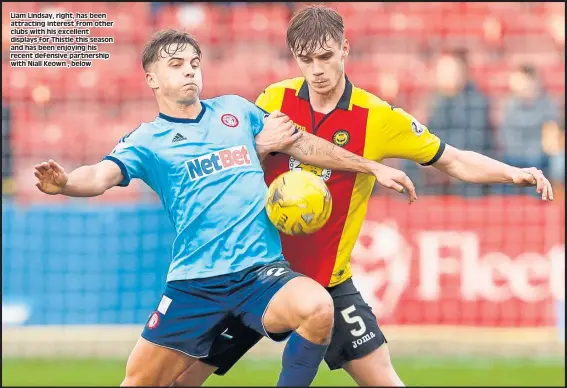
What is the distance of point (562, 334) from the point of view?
11.3 m

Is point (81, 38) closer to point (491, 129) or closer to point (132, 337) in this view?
point (132, 337)

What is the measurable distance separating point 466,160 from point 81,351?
20.0 ft

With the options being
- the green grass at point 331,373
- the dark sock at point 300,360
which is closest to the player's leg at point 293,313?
the dark sock at point 300,360

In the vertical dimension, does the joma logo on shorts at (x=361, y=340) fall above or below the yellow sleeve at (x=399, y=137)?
below

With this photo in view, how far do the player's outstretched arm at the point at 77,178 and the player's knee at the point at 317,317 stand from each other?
116 centimetres

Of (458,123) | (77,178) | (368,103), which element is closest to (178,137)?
(77,178)

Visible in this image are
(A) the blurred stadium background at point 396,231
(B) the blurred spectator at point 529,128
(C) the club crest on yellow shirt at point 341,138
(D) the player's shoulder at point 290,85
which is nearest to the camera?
(C) the club crest on yellow shirt at point 341,138

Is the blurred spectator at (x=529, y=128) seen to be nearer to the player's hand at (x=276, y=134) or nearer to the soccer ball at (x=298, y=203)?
the player's hand at (x=276, y=134)

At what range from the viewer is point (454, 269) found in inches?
447

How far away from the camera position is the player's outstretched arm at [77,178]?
5.30m

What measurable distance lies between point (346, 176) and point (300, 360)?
1.07 metres

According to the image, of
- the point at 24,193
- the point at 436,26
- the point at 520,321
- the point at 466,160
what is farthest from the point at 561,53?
the point at 466,160

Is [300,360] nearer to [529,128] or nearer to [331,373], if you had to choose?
[331,373]

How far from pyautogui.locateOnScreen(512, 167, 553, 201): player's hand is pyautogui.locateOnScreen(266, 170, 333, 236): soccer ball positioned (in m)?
1.08
